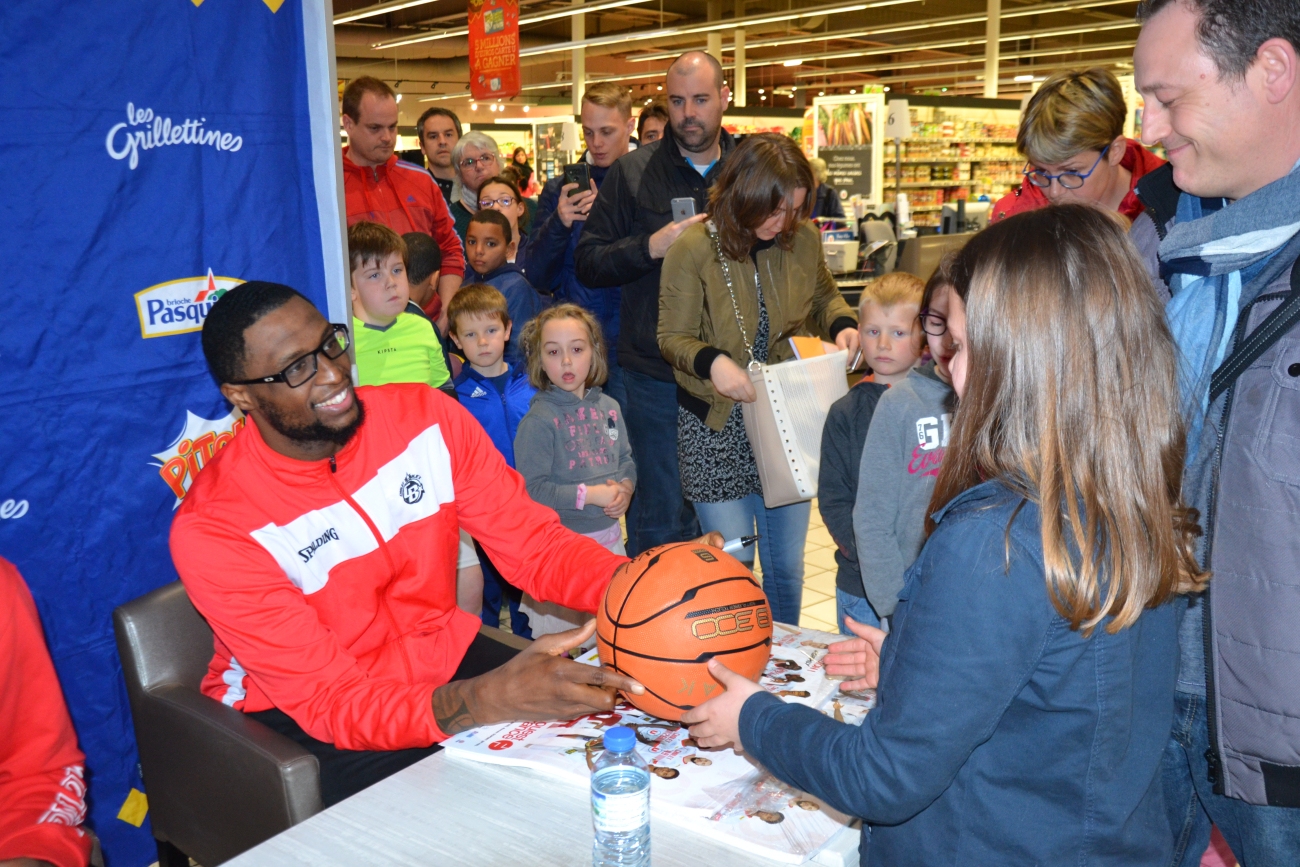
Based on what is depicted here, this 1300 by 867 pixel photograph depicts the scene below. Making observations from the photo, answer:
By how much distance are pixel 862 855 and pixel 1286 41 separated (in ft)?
4.16

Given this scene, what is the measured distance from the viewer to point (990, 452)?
3.84 ft

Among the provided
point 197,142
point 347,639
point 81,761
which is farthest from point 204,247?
point 81,761

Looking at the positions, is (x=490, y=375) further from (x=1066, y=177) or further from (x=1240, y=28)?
(x=1240, y=28)

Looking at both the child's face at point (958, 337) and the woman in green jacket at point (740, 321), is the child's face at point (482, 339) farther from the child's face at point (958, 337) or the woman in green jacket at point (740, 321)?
the child's face at point (958, 337)

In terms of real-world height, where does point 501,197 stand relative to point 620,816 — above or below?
above

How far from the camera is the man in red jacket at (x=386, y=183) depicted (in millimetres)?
4289

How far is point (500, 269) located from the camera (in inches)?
178

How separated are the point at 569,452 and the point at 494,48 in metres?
9.42

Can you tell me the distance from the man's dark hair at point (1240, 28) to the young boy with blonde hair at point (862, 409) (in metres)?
1.43

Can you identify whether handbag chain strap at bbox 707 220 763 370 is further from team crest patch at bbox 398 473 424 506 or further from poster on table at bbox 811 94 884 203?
poster on table at bbox 811 94 884 203

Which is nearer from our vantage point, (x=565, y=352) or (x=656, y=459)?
(x=565, y=352)

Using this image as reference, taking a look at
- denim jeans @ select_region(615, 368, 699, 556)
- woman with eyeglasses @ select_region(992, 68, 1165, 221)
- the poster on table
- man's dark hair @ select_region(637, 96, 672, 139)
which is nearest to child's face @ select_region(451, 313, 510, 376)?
denim jeans @ select_region(615, 368, 699, 556)

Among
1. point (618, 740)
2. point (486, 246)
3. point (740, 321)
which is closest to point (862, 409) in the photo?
point (740, 321)

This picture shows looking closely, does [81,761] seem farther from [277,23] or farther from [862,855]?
[277,23]
